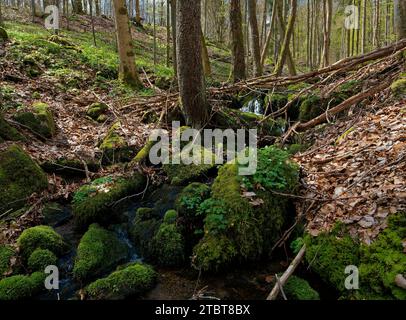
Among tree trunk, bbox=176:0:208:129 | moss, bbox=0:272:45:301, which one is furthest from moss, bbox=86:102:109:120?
moss, bbox=0:272:45:301

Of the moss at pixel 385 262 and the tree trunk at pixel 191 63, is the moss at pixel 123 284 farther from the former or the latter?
the tree trunk at pixel 191 63

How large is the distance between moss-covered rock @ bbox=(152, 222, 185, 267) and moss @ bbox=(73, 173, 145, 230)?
1140 mm

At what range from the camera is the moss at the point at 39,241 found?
4.43 metres

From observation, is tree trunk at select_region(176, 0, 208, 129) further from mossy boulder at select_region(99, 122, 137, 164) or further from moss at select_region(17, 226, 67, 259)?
moss at select_region(17, 226, 67, 259)

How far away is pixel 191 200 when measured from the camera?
478 centimetres

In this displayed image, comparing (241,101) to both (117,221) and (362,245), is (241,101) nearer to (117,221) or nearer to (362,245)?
(117,221)

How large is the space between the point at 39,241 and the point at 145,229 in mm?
1415

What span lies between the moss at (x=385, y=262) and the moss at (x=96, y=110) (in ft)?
24.9

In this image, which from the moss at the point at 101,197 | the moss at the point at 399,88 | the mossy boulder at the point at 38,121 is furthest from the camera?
the mossy boulder at the point at 38,121

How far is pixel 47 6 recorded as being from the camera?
2283 centimetres

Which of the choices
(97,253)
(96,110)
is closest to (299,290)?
(97,253)

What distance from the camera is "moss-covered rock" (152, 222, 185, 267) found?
4.34 m

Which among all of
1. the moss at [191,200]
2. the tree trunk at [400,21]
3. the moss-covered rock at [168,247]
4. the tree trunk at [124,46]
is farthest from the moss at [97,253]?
the tree trunk at [124,46]

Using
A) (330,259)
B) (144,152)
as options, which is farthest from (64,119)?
(330,259)
